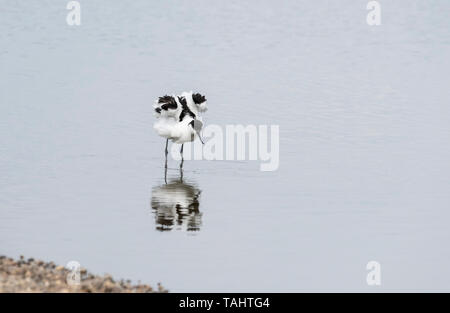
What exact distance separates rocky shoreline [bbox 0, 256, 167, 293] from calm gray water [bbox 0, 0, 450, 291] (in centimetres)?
109

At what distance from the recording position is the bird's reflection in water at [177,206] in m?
18.9

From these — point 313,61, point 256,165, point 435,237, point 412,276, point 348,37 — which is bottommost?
point 412,276

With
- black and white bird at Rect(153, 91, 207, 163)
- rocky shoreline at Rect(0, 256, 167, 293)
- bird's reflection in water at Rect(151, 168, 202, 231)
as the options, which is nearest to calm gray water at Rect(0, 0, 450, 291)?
bird's reflection in water at Rect(151, 168, 202, 231)

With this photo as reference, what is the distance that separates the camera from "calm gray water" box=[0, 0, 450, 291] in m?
17.0

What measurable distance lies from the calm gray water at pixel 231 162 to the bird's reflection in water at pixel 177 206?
0.17ft

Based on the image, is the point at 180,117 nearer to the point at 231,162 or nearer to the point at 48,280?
the point at 231,162

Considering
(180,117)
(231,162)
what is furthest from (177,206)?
(231,162)

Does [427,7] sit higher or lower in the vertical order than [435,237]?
higher

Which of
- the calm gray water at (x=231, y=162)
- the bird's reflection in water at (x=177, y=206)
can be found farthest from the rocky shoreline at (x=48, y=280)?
the bird's reflection in water at (x=177, y=206)

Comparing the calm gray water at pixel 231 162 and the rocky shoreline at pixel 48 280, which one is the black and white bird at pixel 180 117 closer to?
the calm gray water at pixel 231 162

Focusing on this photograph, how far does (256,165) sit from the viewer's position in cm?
2369
